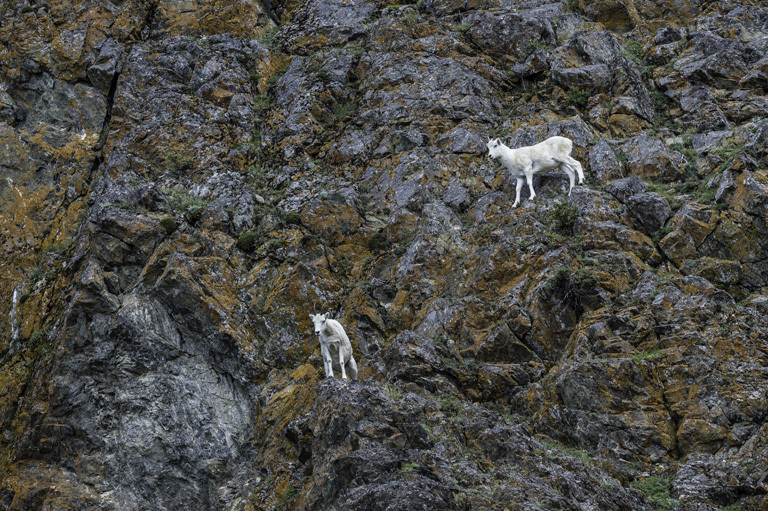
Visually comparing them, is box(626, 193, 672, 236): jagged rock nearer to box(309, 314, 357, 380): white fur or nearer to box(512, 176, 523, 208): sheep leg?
box(512, 176, 523, 208): sheep leg

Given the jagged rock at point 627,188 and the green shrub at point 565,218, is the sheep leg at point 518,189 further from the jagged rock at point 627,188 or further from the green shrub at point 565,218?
the jagged rock at point 627,188

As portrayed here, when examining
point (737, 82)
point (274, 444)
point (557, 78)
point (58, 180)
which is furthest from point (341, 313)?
point (737, 82)

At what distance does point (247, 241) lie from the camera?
80.6 ft

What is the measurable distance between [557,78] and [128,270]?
19002 mm

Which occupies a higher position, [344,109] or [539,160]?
[539,160]

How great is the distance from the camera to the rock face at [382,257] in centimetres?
1580

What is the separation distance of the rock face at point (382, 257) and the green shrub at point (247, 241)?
81 mm

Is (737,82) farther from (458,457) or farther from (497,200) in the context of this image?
(458,457)

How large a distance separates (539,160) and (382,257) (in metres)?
6.40

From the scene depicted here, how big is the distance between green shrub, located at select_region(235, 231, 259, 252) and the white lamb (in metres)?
9.15

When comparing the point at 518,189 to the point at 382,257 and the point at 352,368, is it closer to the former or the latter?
the point at 382,257

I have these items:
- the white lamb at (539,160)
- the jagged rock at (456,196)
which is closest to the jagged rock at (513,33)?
the jagged rock at (456,196)

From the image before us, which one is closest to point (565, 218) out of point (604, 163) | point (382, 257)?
point (604, 163)

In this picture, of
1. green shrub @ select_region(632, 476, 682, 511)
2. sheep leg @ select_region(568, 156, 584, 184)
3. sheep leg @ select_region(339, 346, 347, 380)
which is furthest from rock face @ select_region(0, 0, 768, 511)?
sheep leg @ select_region(339, 346, 347, 380)
